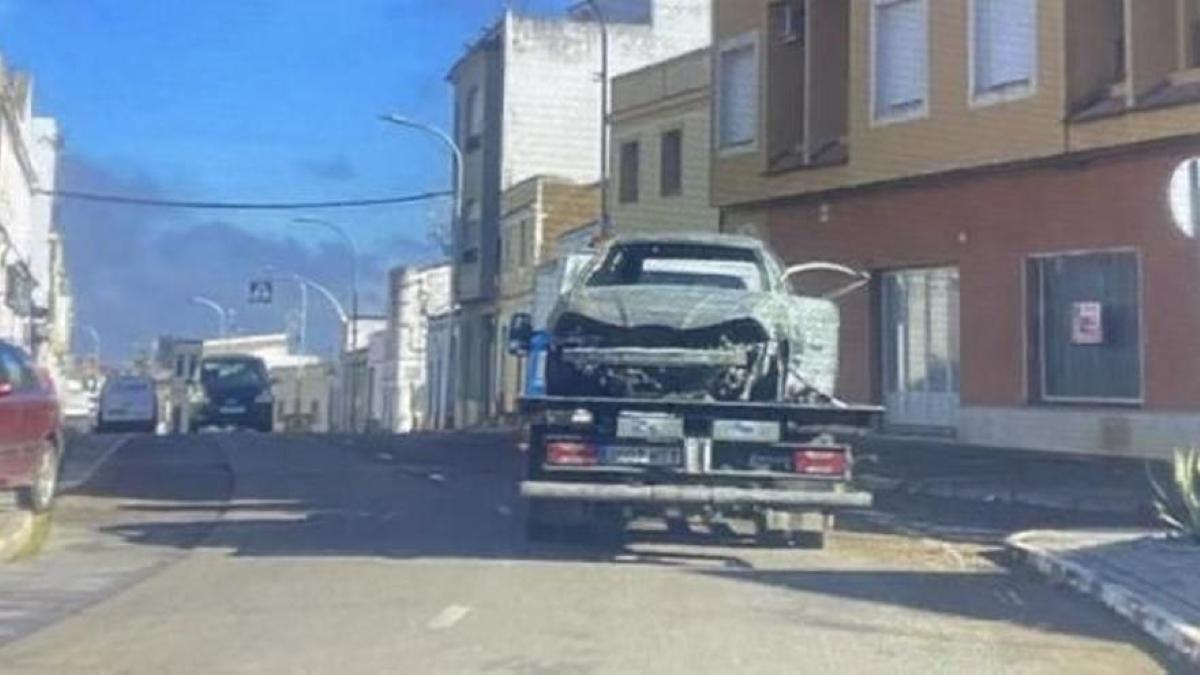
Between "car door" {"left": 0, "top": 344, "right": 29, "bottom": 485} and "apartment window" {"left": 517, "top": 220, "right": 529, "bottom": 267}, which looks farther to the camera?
"apartment window" {"left": 517, "top": 220, "right": 529, "bottom": 267}

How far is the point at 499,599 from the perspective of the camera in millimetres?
13031

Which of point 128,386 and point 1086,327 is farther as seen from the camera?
point 128,386

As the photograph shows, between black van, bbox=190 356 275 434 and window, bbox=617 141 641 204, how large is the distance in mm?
12793

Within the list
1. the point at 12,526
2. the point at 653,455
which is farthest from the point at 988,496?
the point at 12,526

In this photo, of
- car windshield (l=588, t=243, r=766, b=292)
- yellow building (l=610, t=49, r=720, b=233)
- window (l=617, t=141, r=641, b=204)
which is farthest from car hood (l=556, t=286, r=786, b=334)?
window (l=617, t=141, r=641, b=204)

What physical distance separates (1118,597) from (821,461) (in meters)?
3.21

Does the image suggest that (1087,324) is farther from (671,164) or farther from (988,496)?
(671,164)

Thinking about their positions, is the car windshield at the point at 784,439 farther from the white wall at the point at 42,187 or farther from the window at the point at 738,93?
the white wall at the point at 42,187

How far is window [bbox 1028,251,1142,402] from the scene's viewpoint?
86.4 ft

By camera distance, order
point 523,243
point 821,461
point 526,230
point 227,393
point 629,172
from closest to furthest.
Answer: point 821,461
point 629,172
point 227,393
point 526,230
point 523,243

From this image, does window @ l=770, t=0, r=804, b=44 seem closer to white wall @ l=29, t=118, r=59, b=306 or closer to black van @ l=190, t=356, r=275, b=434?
black van @ l=190, t=356, r=275, b=434

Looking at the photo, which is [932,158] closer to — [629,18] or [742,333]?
[742,333]

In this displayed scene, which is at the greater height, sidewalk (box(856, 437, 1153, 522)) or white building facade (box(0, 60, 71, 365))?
white building facade (box(0, 60, 71, 365))

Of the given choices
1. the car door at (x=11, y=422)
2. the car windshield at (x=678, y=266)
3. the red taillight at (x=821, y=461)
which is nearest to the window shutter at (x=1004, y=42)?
the car windshield at (x=678, y=266)
